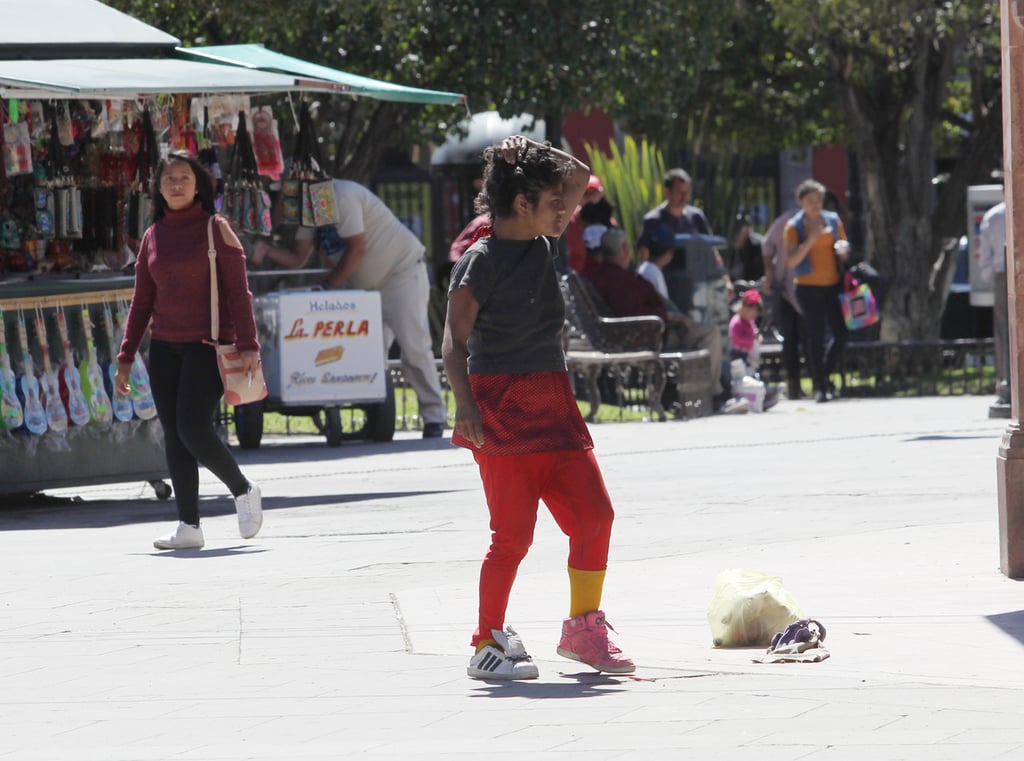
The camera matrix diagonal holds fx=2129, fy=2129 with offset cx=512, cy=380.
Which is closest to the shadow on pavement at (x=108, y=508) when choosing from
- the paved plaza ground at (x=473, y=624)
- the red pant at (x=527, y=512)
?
the paved plaza ground at (x=473, y=624)

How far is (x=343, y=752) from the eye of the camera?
520 cm

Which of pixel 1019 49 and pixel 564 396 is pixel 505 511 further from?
pixel 1019 49

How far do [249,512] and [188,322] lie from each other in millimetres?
873

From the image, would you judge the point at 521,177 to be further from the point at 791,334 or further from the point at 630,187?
the point at 630,187

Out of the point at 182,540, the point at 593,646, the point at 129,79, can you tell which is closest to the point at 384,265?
the point at 129,79

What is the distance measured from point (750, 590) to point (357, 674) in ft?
4.19

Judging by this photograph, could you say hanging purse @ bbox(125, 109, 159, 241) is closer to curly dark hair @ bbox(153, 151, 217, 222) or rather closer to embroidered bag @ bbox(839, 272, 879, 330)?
curly dark hair @ bbox(153, 151, 217, 222)

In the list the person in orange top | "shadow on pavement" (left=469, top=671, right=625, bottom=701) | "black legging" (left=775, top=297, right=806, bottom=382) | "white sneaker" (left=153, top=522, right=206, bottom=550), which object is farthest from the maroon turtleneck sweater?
"black legging" (left=775, top=297, right=806, bottom=382)

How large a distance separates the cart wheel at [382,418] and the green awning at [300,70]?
2.27m

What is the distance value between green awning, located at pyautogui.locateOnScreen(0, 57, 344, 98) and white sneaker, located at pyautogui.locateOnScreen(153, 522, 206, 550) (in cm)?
244

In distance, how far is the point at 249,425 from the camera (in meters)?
14.5

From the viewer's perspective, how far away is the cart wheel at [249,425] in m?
14.4

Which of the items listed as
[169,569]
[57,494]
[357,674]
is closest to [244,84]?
[57,494]

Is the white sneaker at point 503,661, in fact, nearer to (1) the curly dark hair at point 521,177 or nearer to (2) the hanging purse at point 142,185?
(1) the curly dark hair at point 521,177
